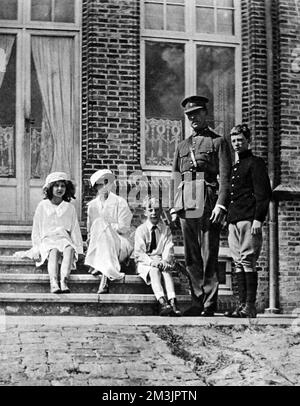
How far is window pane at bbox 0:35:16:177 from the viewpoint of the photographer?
10.3 metres

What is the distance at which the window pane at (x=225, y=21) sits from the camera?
10.9 metres

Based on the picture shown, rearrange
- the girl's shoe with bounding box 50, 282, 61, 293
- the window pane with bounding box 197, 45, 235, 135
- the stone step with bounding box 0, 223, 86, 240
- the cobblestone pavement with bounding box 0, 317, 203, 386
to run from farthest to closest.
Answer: the window pane with bounding box 197, 45, 235, 135
the stone step with bounding box 0, 223, 86, 240
the girl's shoe with bounding box 50, 282, 61, 293
the cobblestone pavement with bounding box 0, 317, 203, 386

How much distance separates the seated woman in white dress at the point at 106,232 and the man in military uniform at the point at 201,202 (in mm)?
722

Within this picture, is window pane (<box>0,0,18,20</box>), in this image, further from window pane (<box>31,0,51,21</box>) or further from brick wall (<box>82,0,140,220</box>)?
brick wall (<box>82,0,140,220</box>)

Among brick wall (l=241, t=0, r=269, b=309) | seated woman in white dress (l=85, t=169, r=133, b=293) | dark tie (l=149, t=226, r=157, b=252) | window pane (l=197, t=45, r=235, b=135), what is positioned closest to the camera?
seated woman in white dress (l=85, t=169, r=133, b=293)

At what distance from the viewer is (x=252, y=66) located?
35.1 ft

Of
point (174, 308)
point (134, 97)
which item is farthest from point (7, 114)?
point (174, 308)

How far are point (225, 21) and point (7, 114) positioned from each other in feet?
10.9

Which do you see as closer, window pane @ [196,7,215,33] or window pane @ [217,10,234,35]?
window pane @ [196,7,215,33]

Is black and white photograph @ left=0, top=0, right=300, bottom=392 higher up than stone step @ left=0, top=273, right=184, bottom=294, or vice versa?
black and white photograph @ left=0, top=0, right=300, bottom=392

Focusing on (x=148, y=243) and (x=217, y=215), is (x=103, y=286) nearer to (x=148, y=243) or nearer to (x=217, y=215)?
(x=148, y=243)

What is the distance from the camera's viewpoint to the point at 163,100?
10.7 m

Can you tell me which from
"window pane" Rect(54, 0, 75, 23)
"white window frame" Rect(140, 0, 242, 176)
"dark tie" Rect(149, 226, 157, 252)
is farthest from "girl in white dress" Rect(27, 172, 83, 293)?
"window pane" Rect(54, 0, 75, 23)

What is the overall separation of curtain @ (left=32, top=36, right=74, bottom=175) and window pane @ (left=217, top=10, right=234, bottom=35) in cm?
211
